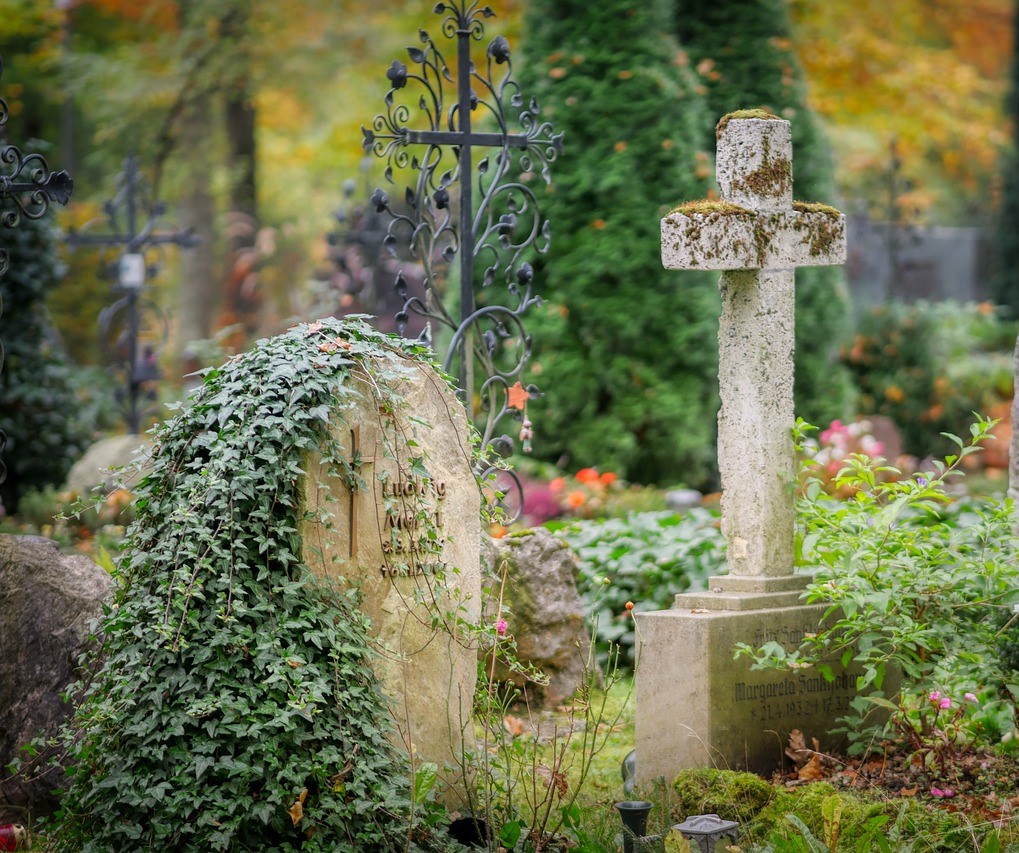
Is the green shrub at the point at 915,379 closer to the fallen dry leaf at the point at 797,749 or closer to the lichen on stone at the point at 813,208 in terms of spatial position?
the lichen on stone at the point at 813,208

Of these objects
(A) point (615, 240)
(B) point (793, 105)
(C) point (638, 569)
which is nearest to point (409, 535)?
(C) point (638, 569)

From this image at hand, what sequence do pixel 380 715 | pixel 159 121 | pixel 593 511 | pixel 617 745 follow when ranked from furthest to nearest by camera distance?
pixel 159 121 → pixel 593 511 → pixel 617 745 → pixel 380 715

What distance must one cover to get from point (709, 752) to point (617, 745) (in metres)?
1.01

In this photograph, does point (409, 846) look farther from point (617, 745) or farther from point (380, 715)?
point (617, 745)

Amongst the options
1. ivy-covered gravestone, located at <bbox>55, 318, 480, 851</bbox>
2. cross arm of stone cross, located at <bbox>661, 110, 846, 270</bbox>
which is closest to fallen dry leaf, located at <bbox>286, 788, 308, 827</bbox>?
ivy-covered gravestone, located at <bbox>55, 318, 480, 851</bbox>

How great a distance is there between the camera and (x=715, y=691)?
197 inches

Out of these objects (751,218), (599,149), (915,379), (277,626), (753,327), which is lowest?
(277,626)

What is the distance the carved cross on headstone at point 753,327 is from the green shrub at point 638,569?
5.12 ft

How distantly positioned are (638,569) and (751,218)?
247 cm

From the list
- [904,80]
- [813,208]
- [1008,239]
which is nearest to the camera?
[813,208]

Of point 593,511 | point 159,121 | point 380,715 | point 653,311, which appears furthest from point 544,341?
point 159,121

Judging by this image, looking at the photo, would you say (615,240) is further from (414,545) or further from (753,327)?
(414,545)

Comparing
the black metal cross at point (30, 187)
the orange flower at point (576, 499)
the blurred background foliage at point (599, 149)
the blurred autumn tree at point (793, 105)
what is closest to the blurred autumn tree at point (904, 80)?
the blurred background foliage at point (599, 149)

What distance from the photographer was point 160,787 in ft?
12.3
